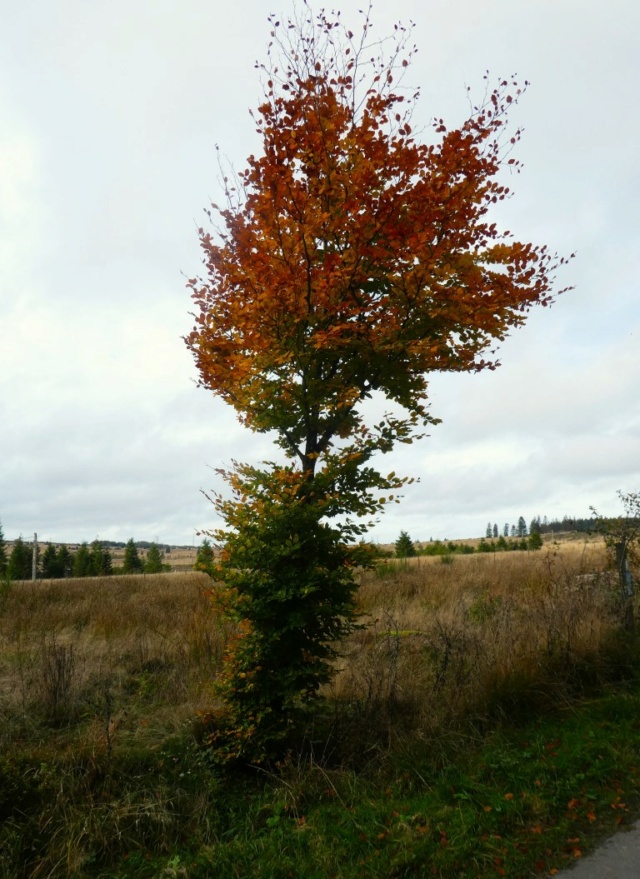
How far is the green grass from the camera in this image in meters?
3.50

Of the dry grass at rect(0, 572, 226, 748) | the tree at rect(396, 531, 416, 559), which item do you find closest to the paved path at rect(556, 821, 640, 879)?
the dry grass at rect(0, 572, 226, 748)

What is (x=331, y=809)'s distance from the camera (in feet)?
13.6

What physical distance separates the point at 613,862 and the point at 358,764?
2.17 meters

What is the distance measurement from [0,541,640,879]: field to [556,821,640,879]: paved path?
12cm

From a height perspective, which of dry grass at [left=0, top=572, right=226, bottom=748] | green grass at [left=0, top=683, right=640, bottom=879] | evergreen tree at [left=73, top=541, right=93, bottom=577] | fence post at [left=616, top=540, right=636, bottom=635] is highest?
fence post at [left=616, top=540, right=636, bottom=635]

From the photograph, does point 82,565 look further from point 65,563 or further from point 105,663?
point 105,663

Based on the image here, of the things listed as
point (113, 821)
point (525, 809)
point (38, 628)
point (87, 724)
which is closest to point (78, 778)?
point (113, 821)

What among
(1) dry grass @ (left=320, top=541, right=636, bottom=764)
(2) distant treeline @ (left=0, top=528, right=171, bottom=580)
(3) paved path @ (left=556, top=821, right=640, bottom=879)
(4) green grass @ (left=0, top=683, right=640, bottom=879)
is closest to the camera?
(3) paved path @ (left=556, top=821, right=640, bottom=879)

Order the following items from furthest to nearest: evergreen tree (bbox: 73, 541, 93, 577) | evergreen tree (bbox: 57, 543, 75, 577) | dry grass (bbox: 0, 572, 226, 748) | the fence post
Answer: evergreen tree (bbox: 57, 543, 75, 577)
evergreen tree (bbox: 73, 541, 93, 577)
the fence post
dry grass (bbox: 0, 572, 226, 748)

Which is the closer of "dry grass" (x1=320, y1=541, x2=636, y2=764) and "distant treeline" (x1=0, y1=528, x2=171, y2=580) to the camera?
"dry grass" (x1=320, y1=541, x2=636, y2=764)

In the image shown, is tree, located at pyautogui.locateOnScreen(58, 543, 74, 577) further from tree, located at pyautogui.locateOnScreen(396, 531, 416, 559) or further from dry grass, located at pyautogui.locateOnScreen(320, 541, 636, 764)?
dry grass, located at pyautogui.locateOnScreen(320, 541, 636, 764)

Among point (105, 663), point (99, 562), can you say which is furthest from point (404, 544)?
point (105, 663)

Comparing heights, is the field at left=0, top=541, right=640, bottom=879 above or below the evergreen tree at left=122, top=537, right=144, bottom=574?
above

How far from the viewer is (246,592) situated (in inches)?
201
